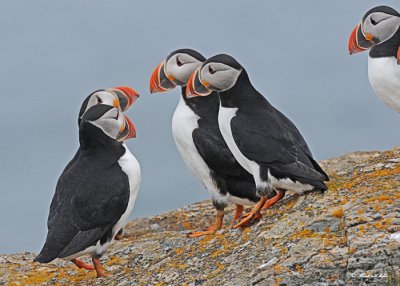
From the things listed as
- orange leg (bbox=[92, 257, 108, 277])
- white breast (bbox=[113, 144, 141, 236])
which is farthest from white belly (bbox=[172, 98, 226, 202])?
orange leg (bbox=[92, 257, 108, 277])

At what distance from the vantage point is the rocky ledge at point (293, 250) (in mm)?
6875

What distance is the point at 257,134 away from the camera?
28.6 ft

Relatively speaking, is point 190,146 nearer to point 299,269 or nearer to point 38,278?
point 38,278

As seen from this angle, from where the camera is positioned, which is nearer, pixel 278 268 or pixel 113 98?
pixel 278 268

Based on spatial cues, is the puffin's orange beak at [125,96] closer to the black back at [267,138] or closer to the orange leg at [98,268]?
the black back at [267,138]

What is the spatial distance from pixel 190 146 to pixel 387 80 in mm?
2420

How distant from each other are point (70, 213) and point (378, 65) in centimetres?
405

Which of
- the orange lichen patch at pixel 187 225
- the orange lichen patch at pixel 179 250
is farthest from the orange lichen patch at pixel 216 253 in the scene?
the orange lichen patch at pixel 187 225

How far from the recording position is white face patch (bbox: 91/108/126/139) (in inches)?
364

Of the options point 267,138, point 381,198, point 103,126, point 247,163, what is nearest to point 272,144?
point 267,138

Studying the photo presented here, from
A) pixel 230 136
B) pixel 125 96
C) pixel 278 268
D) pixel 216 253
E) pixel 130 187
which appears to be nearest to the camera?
pixel 278 268

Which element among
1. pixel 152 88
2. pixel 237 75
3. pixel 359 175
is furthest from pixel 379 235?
pixel 152 88

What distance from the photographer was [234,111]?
9.04 metres

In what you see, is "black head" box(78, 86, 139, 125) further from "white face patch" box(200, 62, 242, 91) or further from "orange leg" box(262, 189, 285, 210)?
"orange leg" box(262, 189, 285, 210)
